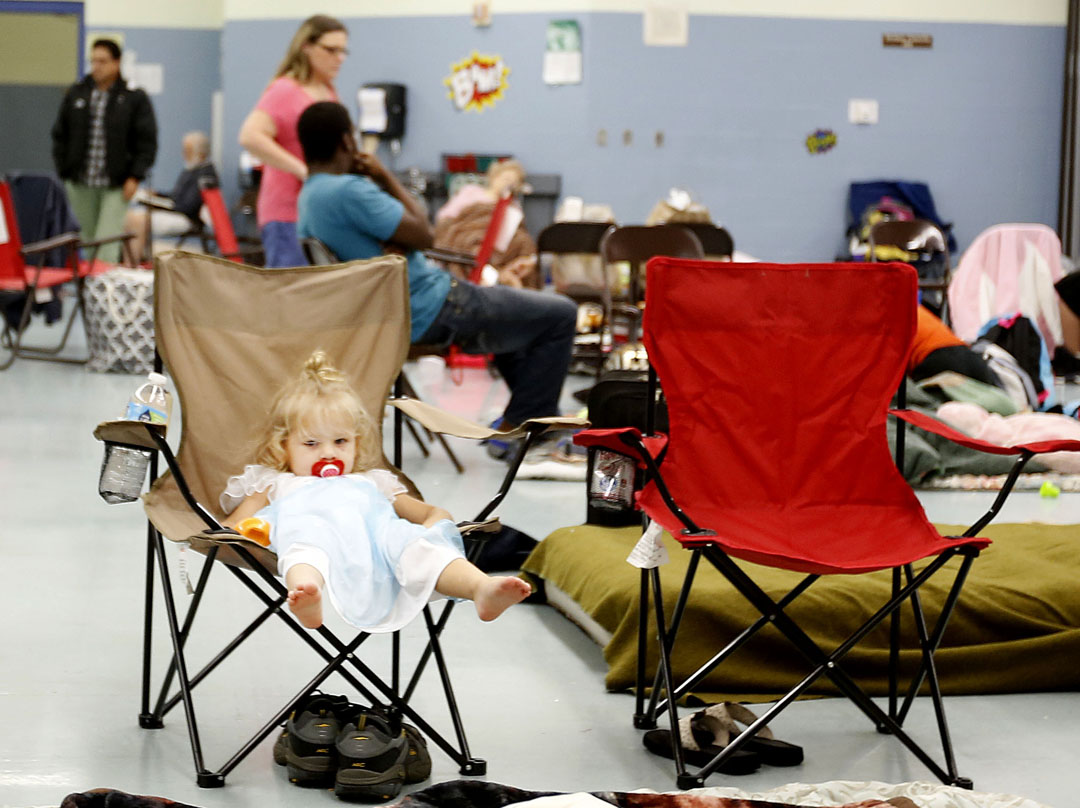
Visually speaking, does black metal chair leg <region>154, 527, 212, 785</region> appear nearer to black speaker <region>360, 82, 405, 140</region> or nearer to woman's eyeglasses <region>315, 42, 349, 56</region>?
woman's eyeglasses <region>315, 42, 349, 56</region>

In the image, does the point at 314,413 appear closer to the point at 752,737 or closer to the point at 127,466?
the point at 127,466

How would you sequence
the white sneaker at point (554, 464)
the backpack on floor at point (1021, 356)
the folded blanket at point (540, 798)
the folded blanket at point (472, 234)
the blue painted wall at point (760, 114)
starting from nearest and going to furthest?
the folded blanket at point (540, 798), the white sneaker at point (554, 464), the backpack on floor at point (1021, 356), the folded blanket at point (472, 234), the blue painted wall at point (760, 114)

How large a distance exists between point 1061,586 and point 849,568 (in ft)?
2.87

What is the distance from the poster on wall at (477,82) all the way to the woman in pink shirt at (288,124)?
4767 mm

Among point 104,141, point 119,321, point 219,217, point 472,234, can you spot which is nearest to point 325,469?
point 219,217

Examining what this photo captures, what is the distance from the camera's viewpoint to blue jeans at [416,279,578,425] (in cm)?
464

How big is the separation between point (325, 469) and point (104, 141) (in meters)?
6.72

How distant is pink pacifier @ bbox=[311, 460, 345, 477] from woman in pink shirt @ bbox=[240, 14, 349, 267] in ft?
8.84

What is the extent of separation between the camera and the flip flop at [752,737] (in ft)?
7.72

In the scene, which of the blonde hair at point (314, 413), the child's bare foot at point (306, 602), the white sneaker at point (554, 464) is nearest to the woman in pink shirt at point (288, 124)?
the white sneaker at point (554, 464)

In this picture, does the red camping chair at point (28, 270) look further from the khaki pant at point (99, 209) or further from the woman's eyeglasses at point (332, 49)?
the woman's eyeglasses at point (332, 49)

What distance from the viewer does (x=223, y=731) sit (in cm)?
244

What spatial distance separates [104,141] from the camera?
340 inches

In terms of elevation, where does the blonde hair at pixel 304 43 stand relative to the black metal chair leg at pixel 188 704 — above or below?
above
